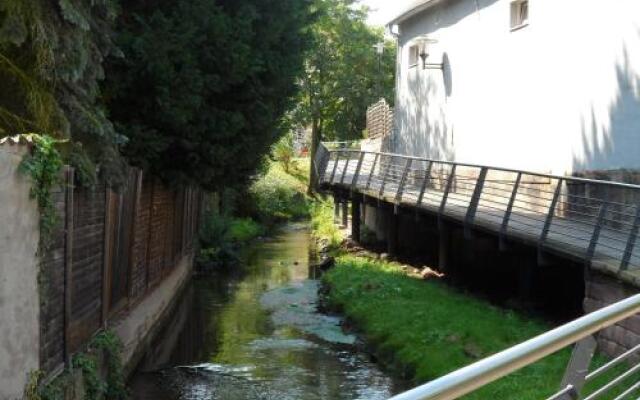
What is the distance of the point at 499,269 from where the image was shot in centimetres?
1633

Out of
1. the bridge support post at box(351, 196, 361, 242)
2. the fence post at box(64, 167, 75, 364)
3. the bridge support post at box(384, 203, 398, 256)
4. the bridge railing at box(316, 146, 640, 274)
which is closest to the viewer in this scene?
the fence post at box(64, 167, 75, 364)

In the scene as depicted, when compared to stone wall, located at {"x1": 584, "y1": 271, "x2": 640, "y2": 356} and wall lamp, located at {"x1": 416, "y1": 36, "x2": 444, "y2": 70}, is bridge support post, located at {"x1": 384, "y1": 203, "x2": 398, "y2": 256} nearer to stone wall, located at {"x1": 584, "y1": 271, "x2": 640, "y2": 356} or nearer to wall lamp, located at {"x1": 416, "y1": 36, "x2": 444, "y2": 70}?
wall lamp, located at {"x1": 416, "y1": 36, "x2": 444, "y2": 70}

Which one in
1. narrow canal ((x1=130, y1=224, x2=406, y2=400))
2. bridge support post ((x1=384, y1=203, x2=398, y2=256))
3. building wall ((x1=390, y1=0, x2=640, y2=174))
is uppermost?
building wall ((x1=390, y1=0, x2=640, y2=174))

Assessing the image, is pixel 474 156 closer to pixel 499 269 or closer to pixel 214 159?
pixel 499 269

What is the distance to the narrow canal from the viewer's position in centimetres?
1018

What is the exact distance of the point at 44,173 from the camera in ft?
19.8

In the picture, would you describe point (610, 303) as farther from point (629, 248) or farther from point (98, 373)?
point (98, 373)

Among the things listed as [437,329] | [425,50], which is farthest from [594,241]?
[425,50]

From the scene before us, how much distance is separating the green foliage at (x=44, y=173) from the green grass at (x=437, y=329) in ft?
16.2

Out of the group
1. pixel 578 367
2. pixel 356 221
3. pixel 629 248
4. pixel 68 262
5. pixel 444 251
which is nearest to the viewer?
pixel 578 367

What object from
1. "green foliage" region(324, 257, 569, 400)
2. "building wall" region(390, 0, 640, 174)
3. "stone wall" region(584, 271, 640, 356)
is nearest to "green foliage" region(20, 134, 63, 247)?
"green foliage" region(324, 257, 569, 400)

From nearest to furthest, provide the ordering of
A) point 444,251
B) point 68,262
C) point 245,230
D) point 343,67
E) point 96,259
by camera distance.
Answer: point 68,262 → point 96,259 → point 444,251 → point 245,230 → point 343,67

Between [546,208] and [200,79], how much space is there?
813cm

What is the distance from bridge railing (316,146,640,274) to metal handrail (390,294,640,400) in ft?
22.3
